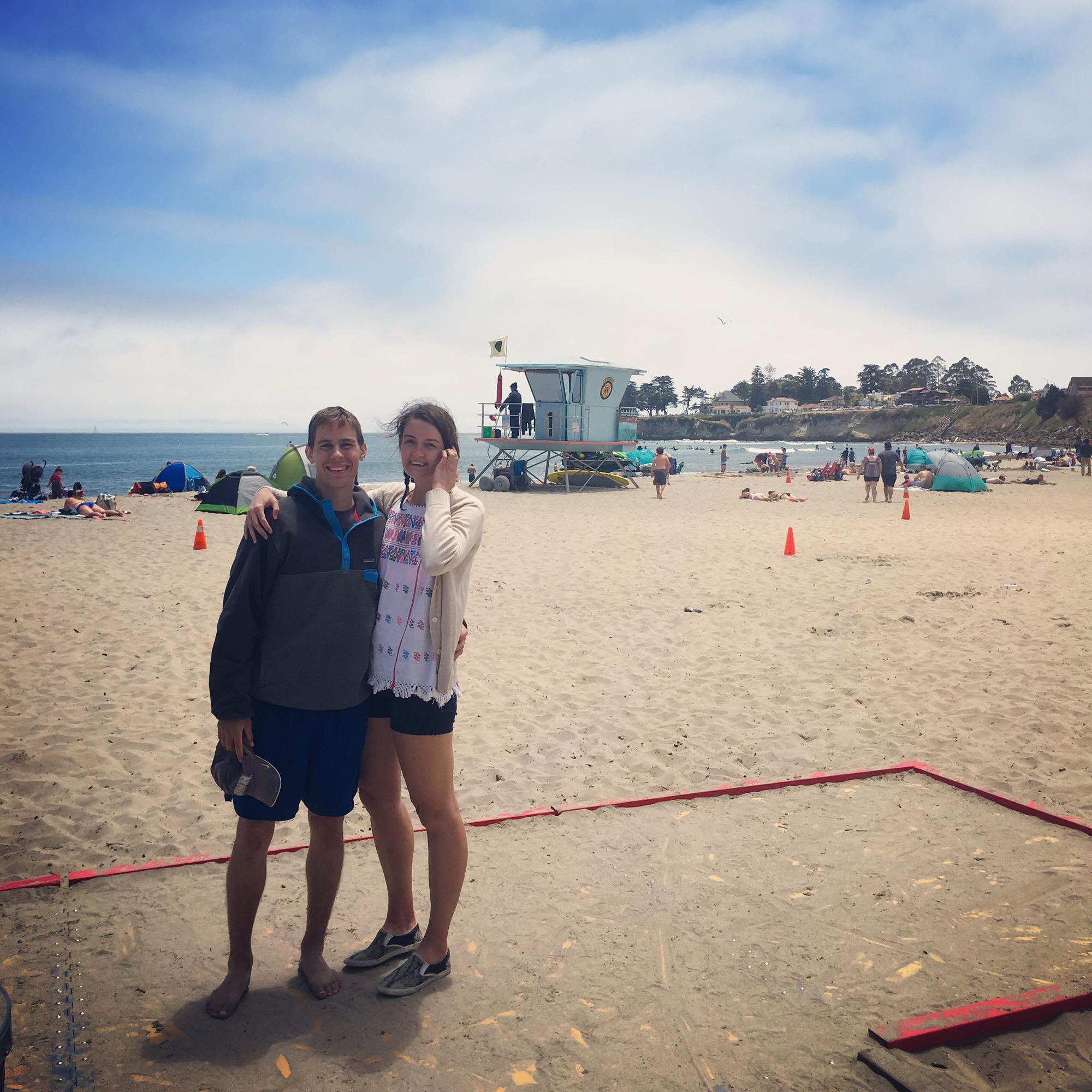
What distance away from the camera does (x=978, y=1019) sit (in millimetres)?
2547

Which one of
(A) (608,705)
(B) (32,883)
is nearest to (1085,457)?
(A) (608,705)

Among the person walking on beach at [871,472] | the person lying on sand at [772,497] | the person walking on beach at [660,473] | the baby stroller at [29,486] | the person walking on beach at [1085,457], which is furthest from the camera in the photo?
the person walking on beach at [1085,457]

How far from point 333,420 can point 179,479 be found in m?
29.0

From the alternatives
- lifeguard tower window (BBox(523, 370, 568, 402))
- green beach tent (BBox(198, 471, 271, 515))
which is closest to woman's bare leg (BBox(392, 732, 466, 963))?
green beach tent (BBox(198, 471, 271, 515))

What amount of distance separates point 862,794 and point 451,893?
2.68 meters

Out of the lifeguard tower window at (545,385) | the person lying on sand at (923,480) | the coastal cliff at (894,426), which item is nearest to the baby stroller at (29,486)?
the lifeguard tower window at (545,385)

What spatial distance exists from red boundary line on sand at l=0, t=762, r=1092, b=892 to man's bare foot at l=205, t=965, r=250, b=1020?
3.55 feet

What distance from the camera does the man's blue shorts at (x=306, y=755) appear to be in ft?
8.70

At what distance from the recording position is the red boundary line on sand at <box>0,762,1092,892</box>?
352 centimetres

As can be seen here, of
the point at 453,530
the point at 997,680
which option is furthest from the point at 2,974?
the point at 997,680

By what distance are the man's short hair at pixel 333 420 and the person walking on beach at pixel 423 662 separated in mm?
134

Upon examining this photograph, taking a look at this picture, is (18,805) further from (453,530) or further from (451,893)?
(453,530)

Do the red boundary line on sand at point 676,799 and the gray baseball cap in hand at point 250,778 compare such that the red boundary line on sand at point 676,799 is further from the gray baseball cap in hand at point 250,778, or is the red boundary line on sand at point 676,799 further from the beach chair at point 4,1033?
the beach chair at point 4,1033

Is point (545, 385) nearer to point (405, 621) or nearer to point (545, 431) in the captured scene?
point (545, 431)
